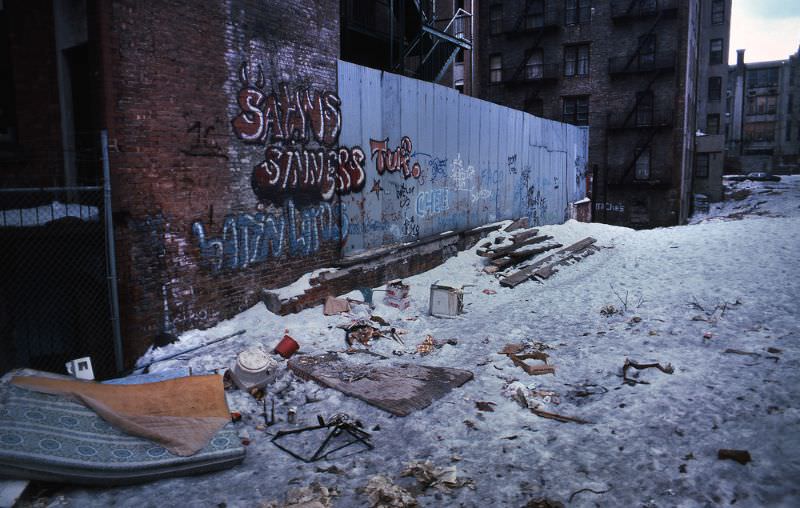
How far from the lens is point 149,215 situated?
6.47m

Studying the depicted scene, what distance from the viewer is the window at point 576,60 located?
29.0 meters

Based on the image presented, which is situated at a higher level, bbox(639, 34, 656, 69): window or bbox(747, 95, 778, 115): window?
bbox(747, 95, 778, 115): window

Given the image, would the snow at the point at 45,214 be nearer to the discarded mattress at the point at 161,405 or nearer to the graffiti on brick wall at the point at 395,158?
the discarded mattress at the point at 161,405

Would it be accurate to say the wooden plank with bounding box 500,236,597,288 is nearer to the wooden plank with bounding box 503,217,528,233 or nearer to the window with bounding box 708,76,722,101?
the wooden plank with bounding box 503,217,528,233

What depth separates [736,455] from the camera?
13.5 feet

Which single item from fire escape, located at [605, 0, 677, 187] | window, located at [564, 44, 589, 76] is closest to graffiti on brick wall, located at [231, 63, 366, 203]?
fire escape, located at [605, 0, 677, 187]

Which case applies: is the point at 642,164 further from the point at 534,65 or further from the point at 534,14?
the point at 534,14

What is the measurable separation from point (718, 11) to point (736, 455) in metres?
46.3

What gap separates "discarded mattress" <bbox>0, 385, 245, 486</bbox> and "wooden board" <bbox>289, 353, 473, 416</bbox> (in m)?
1.52

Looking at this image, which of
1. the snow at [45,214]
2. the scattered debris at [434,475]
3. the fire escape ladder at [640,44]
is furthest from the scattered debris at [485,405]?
the fire escape ladder at [640,44]

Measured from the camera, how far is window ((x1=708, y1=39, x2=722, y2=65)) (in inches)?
1603

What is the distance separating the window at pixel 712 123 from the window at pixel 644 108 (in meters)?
21.5

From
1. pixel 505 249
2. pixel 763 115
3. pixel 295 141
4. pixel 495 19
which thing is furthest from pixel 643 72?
pixel 763 115

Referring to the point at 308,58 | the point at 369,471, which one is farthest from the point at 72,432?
the point at 308,58
